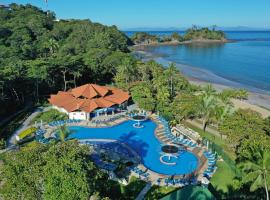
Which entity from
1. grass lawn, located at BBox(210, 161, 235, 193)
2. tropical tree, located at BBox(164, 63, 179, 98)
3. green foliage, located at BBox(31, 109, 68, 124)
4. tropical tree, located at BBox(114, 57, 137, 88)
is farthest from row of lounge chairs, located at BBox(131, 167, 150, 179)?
tropical tree, located at BBox(114, 57, 137, 88)

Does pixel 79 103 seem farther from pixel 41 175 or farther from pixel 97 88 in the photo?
pixel 41 175

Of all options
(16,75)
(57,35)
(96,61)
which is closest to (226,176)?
(16,75)

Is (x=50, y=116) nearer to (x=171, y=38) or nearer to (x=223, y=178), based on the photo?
(x=223, y=178)

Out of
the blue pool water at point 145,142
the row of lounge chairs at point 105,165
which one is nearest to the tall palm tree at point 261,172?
the blue pool water at point 145,142

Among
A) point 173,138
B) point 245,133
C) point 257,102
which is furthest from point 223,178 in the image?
point 257,102

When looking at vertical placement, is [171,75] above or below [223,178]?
above

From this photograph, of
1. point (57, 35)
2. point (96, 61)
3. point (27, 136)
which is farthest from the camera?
point (57, 35)
